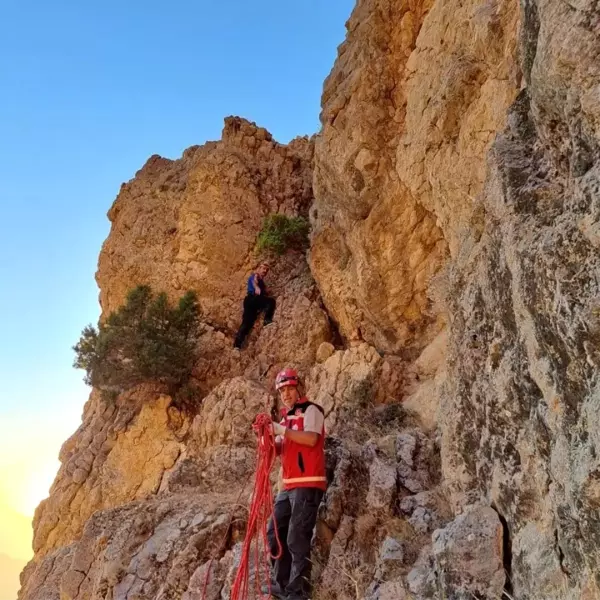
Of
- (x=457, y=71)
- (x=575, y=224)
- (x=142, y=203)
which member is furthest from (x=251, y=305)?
(x=575, y=224)

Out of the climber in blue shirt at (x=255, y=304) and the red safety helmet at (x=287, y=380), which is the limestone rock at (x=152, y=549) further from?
the climber in blue shirt at (x=255, y=304)

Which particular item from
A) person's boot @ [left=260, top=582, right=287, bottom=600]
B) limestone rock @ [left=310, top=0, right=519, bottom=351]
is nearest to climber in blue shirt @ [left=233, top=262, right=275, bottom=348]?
limestone rock @ [left=310, top=0, right=519, bottom=351]

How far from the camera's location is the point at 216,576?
6.41 metres

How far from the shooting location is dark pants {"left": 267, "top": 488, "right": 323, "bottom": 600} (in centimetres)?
537

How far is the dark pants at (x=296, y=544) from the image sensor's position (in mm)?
5371

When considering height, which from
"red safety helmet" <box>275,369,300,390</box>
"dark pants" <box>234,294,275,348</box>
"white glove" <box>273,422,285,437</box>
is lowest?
"white glove" <box>273,422,285,437</box>

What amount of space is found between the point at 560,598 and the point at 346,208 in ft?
30.1

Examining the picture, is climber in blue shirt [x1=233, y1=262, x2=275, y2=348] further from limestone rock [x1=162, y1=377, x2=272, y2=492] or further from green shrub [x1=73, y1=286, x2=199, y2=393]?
limestone rock [x1=162, y1=377, x2=272, y2=492]

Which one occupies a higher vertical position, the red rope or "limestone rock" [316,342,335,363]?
"limestone rock" [316,342,335,363]

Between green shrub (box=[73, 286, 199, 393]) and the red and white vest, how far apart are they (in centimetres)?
772

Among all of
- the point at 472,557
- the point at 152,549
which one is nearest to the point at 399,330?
the point at 152,549

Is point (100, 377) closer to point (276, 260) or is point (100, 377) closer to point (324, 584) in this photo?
point (276, 260)

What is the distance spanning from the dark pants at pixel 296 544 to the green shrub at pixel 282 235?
33.0 ft

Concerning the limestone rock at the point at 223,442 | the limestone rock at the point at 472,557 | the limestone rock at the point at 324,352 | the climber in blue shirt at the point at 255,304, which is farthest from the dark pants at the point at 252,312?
the limestone rock at the point at 472,557
